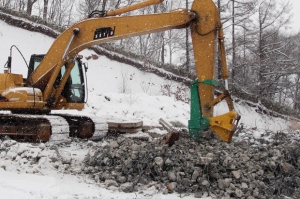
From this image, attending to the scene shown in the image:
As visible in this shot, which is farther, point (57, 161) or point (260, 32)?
point (260, 32)

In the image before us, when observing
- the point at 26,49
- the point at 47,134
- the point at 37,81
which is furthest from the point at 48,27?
the point at 47,134

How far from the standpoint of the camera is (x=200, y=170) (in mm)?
3750

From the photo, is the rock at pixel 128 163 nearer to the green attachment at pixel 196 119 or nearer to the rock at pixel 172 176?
the rock at pixel 172 176

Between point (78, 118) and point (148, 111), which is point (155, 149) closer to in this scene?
point (78, 118)

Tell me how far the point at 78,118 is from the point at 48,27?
11.6 m

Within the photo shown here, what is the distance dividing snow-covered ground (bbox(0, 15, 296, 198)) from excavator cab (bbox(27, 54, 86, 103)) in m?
1.24

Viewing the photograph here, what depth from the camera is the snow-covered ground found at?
340 cm

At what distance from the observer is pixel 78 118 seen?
6953 mm

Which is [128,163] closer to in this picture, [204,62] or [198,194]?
[198,194]

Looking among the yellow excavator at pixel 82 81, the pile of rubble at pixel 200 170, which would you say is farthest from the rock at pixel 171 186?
the yellow excavator at pixel 82 81

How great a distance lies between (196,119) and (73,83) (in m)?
3.30

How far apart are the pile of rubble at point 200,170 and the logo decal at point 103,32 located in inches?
92.7

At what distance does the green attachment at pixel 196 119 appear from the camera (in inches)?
205

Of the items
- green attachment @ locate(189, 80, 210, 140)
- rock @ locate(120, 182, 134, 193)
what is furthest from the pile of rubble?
green attachment @ locate(189, 80, 210, 140)
